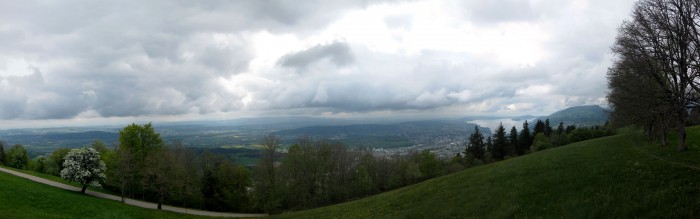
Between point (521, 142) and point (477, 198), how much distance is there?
85300 millimetres

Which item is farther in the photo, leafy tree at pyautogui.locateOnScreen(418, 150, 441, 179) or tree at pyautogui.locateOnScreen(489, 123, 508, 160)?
tree at pyautogui.locateOnScreen(489, 123, 508, 160)

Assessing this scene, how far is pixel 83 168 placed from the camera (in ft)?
152

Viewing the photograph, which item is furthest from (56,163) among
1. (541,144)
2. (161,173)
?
(541,144)

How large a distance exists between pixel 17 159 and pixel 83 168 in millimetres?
65436

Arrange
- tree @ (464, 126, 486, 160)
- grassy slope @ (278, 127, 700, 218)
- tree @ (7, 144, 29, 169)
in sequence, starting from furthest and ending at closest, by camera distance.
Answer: tree @ (464, 126, 486, 160)
tree @ (7, 144, 29, 169)
grassy slope @ (278, 127, 700, 218)

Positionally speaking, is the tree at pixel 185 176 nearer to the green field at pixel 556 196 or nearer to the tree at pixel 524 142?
the green field at pixel 556 196

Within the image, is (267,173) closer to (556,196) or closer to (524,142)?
(556,196)

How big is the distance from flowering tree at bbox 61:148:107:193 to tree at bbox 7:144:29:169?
204 ft

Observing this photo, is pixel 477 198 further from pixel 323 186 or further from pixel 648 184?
pixel 323 186

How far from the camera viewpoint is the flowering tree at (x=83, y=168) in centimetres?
4556

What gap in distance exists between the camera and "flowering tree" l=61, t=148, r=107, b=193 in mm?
45562

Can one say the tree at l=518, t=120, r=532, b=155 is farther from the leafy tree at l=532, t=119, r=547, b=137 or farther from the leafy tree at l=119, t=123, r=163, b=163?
the leafy tree at l=119, t=123, r=163, b=163

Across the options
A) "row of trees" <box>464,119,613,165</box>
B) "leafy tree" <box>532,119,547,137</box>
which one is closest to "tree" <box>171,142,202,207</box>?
"row of trees" <box>464,119,613,165</box>

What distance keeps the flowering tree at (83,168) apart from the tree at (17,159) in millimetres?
62277
